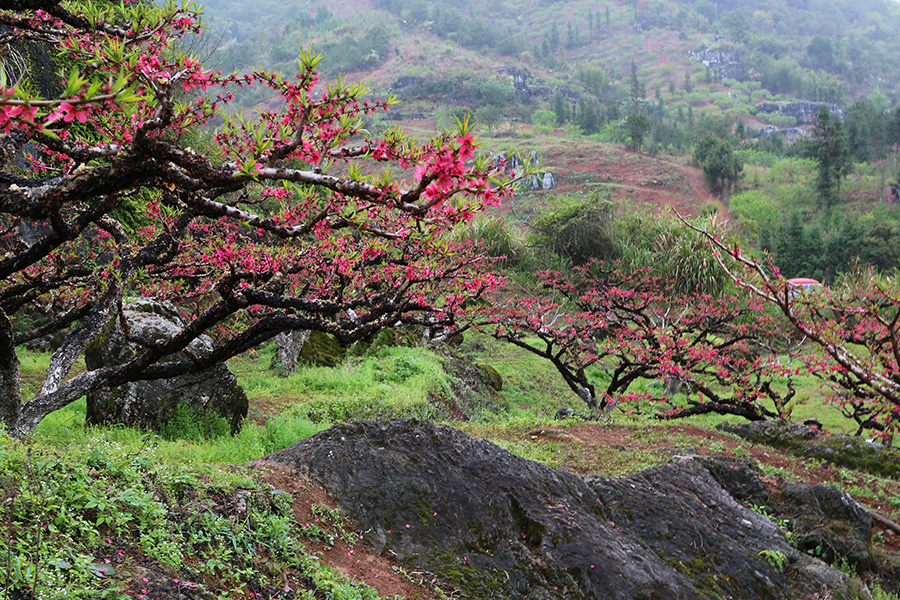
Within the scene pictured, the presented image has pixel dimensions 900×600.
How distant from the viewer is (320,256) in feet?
25.5

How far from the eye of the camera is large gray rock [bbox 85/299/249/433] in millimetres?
7148

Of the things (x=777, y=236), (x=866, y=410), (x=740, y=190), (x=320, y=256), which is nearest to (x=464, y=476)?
(x=320, y=256)

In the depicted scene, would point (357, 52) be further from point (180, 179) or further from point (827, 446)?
point (180, 179)

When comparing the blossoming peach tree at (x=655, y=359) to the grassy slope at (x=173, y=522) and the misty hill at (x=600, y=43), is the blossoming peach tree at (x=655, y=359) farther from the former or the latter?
the misty hill at (x=600, y=43)

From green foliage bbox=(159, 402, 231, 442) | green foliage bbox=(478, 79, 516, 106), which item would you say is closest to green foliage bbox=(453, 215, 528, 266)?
green foliage bbox=(159, 402, 231, 442)

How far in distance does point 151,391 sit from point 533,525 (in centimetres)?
541

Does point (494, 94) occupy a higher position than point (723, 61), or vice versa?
point (723, 61)

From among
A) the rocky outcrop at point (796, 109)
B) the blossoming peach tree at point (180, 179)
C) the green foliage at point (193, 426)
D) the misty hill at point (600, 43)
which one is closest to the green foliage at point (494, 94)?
the misty hill at point (600, 43)

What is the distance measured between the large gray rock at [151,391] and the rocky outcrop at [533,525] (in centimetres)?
323

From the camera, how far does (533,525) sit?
177 inches

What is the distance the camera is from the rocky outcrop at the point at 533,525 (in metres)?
4.15

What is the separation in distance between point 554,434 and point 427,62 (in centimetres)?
10514

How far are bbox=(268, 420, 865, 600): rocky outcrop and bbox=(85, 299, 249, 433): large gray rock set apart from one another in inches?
127

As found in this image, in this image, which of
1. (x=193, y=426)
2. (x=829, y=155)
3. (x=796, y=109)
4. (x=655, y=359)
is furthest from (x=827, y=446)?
(x=796, y=109)
